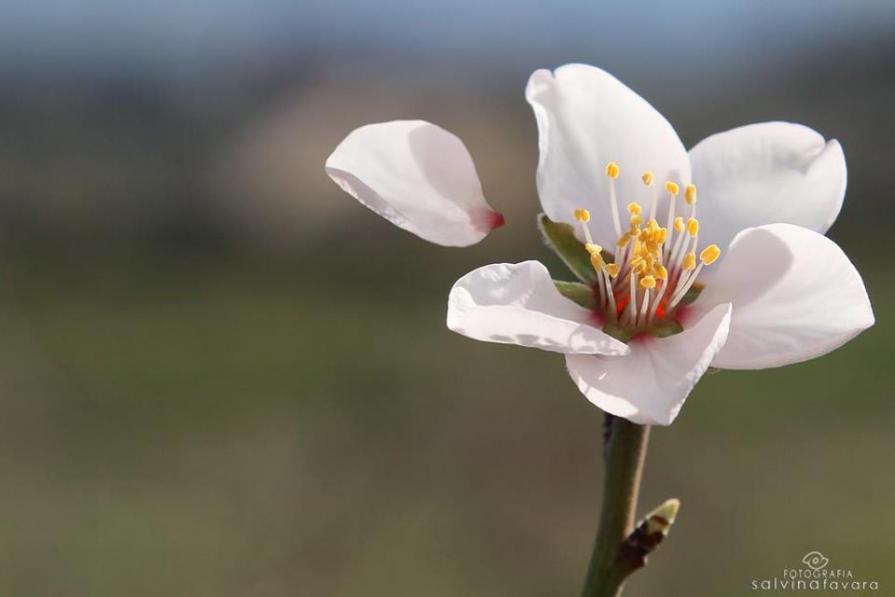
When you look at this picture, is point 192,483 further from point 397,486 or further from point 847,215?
point 847,215

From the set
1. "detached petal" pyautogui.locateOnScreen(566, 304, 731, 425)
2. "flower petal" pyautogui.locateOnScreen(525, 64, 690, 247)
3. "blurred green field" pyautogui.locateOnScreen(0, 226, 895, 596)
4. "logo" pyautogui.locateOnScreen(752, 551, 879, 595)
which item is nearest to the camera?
"detached petal" pyautogui.locateOnScreen(566, 304, 731, 425)

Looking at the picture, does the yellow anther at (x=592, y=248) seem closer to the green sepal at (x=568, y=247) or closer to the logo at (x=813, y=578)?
the green sepal at (x=568, y=247)

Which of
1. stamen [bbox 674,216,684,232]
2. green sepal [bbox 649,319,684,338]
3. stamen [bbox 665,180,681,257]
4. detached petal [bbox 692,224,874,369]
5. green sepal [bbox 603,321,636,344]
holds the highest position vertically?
stamen [bbox 665,180,681,257]

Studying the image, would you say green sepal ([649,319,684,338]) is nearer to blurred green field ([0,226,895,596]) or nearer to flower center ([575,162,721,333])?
flower center ([575,162,721,333])

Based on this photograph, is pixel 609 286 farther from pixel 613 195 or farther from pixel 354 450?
pixel 354 450

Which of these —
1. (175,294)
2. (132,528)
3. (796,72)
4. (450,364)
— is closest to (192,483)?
(132,528)

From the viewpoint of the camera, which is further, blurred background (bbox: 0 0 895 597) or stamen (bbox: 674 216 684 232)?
blurred background (bbox: 0 0 895 597)

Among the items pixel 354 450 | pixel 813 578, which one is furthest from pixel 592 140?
pixel 354 450

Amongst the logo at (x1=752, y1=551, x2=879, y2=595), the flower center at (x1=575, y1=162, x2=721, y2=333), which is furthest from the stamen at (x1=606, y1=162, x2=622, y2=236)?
the logo at (x1=752, y1=551, x2=879, y2=595)
